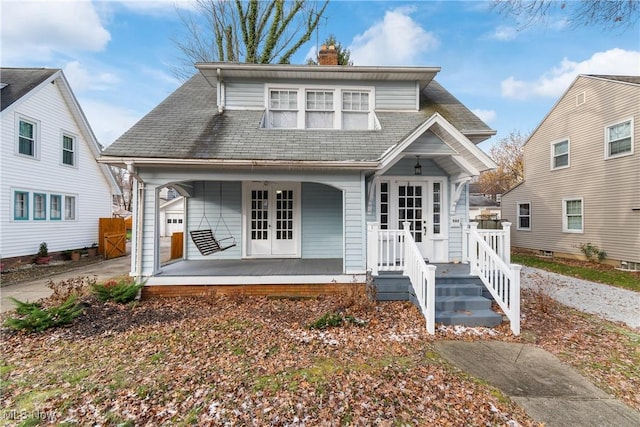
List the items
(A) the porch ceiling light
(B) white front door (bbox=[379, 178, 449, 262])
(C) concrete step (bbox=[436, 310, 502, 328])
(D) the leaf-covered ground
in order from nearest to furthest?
(D) the leaf-covered ground
(C) concrete step (bbox=[436, 310, 502, 328])
(A) the porch ceiling light
(B) white front door (bbox=[379, 178, 449, 262])

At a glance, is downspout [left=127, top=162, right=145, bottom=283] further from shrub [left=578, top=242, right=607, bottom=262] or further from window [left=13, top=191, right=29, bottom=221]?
shrub [left=578, top=242, right=607, bottom=262]

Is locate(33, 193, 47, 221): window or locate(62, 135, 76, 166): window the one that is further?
locate(62, 135, 76, 166): window

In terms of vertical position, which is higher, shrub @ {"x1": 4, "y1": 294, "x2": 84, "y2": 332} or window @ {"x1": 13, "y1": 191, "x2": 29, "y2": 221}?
window @ {"x1": 13, "y1": 191, "x2": 29, "y2": 221}

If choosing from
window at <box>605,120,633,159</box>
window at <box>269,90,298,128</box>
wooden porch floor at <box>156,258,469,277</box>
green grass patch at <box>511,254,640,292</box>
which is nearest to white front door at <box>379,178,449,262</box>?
wooden porch floor at <box>156,258,469,277</box>

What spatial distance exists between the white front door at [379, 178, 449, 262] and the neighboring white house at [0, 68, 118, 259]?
12.7 meters

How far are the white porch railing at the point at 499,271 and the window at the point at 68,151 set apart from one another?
1589 cm

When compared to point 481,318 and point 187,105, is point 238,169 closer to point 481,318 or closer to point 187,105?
point 187,105

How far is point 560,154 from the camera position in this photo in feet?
43.2

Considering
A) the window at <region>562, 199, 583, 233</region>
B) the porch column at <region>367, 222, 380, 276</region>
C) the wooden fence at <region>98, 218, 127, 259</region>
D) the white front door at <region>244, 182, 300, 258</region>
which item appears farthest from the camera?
the wooden fence at <region>98, 218, 127, 259</region>

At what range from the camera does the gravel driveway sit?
19.2ft

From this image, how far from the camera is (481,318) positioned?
4938 millimetres

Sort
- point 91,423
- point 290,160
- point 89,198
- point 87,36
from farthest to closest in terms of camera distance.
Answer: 1. point 89,198
2. point 87,36
3. point 290,160
4. point 91,423

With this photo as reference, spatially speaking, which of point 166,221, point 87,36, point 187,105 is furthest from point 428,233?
point 166,221

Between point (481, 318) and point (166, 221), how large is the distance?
2414cm
